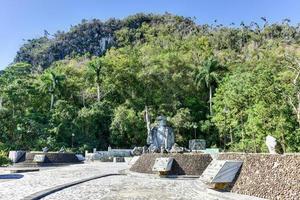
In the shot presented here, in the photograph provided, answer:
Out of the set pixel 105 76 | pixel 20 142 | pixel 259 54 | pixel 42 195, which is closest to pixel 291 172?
pixel 42 195

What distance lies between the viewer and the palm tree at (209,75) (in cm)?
5275

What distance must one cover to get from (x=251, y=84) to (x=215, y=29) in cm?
5544

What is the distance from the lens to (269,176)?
1081 centimetres

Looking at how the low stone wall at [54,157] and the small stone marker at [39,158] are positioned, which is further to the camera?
the low stone wall at [54,157]

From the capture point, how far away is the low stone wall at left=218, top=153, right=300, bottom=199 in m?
9.96

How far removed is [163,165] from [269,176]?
8.39 meters

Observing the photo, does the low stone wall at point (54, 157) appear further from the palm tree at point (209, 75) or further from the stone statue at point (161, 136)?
the palm tree at point (209, 75)

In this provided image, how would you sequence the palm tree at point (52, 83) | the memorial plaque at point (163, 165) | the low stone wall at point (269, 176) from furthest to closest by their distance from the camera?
the palm tree at point (52, 83)
the memorial plaque at point (163, 165)
the low stone wall at point (269, 176)

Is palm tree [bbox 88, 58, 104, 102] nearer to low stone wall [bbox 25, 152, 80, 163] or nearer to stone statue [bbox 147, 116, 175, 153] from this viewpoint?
low stone wall [bbox 25, 152, 80, 163]

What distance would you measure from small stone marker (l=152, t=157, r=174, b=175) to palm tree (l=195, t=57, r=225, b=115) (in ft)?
109

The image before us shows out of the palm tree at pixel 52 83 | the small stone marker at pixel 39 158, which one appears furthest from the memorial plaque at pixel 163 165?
the palm tree at pixel 52 83

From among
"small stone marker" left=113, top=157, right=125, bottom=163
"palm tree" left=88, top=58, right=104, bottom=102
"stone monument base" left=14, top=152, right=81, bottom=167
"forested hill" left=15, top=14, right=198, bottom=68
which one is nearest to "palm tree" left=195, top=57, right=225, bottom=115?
"palm tree" left=88, top=58, right=104, bottom=102

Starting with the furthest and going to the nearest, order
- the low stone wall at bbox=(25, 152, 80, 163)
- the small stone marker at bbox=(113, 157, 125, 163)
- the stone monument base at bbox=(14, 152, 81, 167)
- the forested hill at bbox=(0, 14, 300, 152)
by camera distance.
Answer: the forested hill at bbox=(0, 14, 300, 152), the small stone marker at bbox=(113, 157, 125, 163), the low stone wall at bbox=(25, 152, 80, 163), the stone monument base at bbox=(14, 152, 81, 167)

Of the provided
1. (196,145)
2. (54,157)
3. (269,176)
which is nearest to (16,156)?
(54,157)
